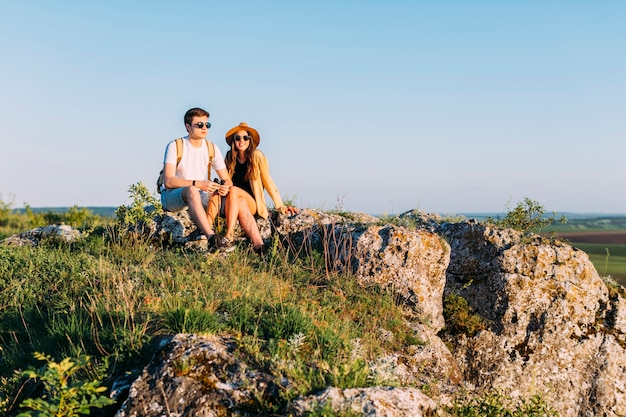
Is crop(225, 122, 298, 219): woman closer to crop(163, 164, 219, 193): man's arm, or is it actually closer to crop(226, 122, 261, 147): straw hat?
crop(226, 122, 261, 147): straw hat

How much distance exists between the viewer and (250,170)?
1047 centimetres

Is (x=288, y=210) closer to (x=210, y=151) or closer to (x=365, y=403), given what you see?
(x=210, y=151)

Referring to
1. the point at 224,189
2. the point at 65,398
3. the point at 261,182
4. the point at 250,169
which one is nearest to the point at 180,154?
the point at 224,189

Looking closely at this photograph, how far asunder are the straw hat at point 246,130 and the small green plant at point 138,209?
1919 mm

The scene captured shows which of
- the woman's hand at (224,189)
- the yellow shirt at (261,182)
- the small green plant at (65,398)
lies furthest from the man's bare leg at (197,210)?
the small green plant at (65,398)

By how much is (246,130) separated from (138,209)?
2652mm

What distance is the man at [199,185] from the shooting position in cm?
963

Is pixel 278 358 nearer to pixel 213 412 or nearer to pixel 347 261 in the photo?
pixel 213 412

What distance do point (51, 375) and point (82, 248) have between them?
5768 mm

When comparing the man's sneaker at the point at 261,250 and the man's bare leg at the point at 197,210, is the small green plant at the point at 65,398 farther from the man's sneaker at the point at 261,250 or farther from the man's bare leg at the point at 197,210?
the man's sneaker at the point at 261,250

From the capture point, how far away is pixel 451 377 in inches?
297

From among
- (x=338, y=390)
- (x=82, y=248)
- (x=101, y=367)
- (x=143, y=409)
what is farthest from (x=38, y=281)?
(x=338, y=390)

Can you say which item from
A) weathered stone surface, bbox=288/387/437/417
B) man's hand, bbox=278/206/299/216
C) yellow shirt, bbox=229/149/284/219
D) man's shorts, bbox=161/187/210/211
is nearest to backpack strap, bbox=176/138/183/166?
man's shorts, bbox=161/187/210/211

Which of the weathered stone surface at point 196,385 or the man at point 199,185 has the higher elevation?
the man at point 199,185
